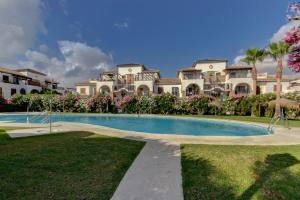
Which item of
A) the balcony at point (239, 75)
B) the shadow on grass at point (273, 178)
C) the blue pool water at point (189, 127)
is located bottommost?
the blue pool water at point (189, 127)

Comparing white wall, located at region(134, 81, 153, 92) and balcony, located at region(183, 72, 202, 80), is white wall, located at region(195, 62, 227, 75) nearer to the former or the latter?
balcony, located at region(183, 72, 202, 80)

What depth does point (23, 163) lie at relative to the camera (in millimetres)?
5504

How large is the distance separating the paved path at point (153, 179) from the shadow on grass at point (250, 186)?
0.26m

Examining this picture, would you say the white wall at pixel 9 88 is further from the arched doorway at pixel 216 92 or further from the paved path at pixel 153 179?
the paved path at pixel 153 179

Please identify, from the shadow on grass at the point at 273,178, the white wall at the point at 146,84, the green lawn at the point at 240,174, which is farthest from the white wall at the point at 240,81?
the shadow on grass at the point at 273,178

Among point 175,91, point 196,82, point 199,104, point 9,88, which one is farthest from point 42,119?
point 196,82

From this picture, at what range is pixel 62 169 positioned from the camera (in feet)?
17.0

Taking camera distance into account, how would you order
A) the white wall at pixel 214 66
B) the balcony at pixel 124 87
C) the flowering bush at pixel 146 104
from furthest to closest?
the balcony at pixel 124 87
the white wall at pixel 214 66
the flowering bush at pixel 146 104

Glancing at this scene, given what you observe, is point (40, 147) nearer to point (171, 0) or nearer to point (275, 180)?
point (275, 180)

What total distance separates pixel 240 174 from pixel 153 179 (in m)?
2.38

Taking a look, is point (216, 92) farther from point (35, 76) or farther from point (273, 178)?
point (35, 76)

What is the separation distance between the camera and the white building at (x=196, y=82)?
37688 millimetres

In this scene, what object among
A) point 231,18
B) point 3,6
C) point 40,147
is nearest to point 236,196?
point 40,147

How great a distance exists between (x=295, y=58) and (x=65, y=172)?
539 cm
